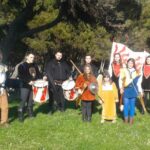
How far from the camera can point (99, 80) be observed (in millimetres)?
15469

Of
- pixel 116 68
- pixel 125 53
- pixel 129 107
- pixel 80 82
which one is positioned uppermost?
pixel 125 53

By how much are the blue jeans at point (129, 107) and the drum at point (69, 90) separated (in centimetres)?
155

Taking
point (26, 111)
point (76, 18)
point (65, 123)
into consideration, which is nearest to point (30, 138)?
point (65, 123)

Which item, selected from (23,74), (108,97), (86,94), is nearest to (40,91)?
(23,74)

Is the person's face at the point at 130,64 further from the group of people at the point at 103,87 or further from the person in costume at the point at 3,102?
the person in costume at the point at 3,102

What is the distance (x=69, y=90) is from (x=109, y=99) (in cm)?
132

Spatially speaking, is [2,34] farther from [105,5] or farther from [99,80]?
[99,80]

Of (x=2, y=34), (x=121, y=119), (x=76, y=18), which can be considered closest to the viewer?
(x=121, y=119)

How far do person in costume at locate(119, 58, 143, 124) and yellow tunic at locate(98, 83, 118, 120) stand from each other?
23cm

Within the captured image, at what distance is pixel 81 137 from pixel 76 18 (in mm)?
13934

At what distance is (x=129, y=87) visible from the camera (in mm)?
14609

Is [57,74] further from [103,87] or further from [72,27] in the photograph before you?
[72,27]

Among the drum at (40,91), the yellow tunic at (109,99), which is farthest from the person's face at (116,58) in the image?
the drum at (40,91)

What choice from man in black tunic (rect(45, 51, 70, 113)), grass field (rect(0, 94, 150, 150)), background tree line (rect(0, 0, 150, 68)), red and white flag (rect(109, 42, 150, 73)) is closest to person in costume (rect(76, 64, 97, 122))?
grass field (rect(0, 94, 150, 150))
